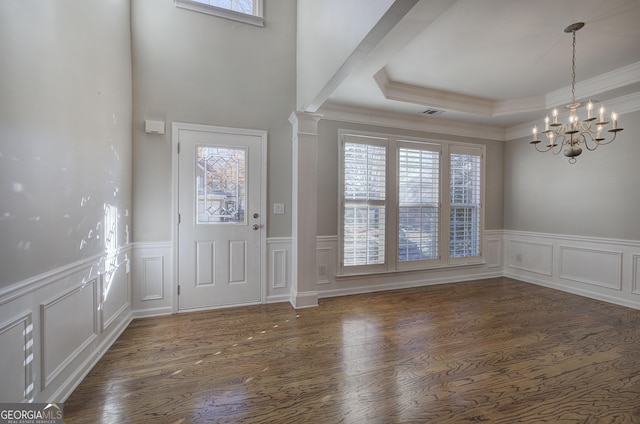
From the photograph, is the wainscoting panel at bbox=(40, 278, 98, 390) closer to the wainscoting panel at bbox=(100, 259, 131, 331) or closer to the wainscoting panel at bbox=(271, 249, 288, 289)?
the wainscoting panel at bbox=(100, 259, 131, 331)

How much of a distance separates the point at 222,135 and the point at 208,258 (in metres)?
1.47

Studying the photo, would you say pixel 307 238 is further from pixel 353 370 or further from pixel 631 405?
pixel 631 405

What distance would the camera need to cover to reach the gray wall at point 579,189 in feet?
11.0

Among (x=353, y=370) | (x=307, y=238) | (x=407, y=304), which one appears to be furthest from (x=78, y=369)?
(x=407, y=304)

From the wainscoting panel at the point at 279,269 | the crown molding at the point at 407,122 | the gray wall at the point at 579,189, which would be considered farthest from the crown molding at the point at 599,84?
the wainscoting panel at the point at 279,269

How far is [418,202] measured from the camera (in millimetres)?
4141

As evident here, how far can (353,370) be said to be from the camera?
1.99 m

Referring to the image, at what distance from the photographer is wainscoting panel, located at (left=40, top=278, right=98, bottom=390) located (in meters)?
1.54

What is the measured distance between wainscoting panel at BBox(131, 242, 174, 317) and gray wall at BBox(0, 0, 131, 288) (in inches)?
27.5

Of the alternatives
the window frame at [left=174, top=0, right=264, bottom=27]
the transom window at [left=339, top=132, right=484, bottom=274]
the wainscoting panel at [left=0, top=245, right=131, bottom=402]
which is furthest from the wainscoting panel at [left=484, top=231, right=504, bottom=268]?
the wainscoting panel at [left=0, top=245, right=131, bottom=402]

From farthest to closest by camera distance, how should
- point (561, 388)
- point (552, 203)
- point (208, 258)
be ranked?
point (552, 203) < point (208, 258) < point (561, 388)

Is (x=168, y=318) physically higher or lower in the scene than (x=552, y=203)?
lower

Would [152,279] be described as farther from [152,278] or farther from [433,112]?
[433,112]

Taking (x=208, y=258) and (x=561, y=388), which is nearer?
(x=561, y=388)
